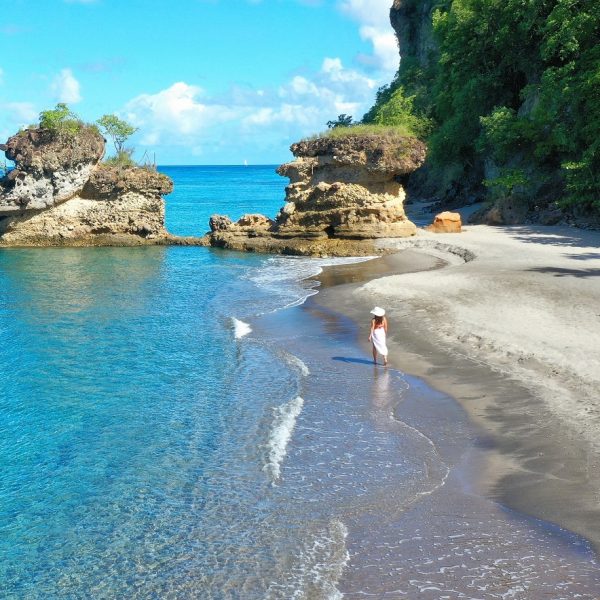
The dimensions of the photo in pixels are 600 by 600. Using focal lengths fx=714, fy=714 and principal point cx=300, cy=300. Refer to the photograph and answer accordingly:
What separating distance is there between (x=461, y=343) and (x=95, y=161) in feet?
102

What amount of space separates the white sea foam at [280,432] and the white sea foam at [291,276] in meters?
9.89

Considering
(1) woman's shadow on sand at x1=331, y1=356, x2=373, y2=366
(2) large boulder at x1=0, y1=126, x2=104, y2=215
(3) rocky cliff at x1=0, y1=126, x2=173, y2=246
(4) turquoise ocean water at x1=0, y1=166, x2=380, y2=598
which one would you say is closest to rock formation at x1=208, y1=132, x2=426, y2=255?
(3) rocky cliff at x1=0, y1=126, x2=173, y2=246

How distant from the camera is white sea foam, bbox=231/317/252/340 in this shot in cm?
2031

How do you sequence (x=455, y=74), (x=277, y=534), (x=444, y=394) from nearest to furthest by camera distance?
(x=277, y=534), (x=444, y=394), (x=455, y=74)

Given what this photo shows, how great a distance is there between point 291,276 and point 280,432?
1780 cm

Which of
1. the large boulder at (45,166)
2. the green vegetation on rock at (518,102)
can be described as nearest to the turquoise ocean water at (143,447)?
the large boulder at (45,166)

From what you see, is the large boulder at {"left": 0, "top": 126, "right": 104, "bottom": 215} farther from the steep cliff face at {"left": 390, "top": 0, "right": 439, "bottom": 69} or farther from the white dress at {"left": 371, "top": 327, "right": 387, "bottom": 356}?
the steep cliff face at {"left": 390, "top": 0, "right": 439, "bottom": 69}

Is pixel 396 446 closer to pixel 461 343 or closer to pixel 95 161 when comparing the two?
pixel 461 343

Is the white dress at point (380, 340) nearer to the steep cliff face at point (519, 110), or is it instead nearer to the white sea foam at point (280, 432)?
the white sea foam at point (280, 432)

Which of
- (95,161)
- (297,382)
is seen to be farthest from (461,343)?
(95,161)

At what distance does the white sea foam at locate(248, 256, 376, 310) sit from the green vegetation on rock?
11.6 meters

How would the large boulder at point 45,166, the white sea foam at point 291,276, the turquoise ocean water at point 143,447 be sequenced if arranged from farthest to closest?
1. the large boulder at point 45,166
2. the white sea foam at point 291,276
3. the turquoise ocean water at point 143,447

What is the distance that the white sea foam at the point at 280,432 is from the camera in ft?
37.9

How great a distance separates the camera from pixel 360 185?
37.0 m
